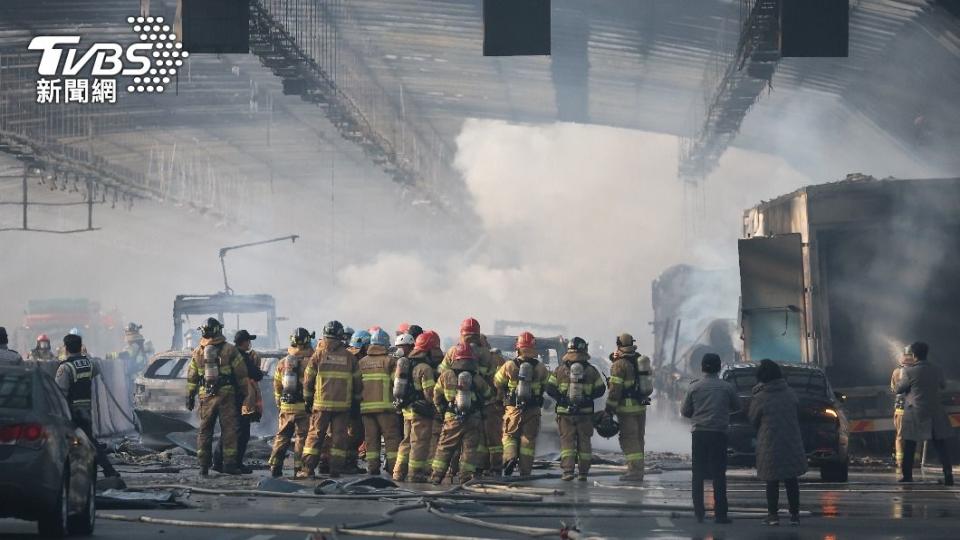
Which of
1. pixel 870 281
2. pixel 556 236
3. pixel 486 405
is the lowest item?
pixel 486 405

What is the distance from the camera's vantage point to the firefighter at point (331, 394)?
19.8m

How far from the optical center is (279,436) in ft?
67.2

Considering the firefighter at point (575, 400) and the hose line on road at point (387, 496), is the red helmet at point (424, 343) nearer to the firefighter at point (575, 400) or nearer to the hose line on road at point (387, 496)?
the firefighter at point (575, 400)

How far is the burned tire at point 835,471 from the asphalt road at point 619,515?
61 centimetres

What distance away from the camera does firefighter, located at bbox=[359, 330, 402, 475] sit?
1977 centimetres

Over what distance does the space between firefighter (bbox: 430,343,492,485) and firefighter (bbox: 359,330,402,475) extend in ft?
2.76

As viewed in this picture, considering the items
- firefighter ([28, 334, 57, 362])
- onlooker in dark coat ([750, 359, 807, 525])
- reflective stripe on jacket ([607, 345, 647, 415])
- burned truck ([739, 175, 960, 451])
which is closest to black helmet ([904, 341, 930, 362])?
burned truck ([739, 175, 960, 451])

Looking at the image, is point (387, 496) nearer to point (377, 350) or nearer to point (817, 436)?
point (377, 350)

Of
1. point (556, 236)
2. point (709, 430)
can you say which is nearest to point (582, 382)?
point (709, 430)

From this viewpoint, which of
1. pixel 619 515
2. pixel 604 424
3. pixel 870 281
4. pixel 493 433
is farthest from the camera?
pixel 870 281

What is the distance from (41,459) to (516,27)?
42.2 ft

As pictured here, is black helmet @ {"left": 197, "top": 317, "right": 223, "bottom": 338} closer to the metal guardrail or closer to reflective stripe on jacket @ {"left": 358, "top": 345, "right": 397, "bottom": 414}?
reflective stripe on jacket @ {"left": 358, "top": 345, "right": 397, "bottom": 414}

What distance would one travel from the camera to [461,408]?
18969mm

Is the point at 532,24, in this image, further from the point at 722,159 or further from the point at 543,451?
the point at 722,159
